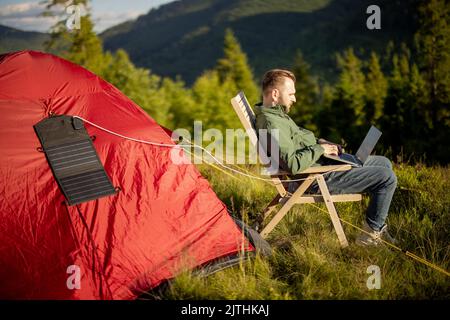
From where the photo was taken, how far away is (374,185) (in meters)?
4.22

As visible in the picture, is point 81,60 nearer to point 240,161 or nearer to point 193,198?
point 240,161

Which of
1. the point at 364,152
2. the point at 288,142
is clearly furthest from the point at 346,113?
the point at 288,142

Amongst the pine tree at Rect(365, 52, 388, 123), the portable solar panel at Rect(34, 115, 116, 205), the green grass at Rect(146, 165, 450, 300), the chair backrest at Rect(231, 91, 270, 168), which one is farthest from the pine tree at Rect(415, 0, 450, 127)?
the portable solar panel at Rect(34, 115, 116, 205)

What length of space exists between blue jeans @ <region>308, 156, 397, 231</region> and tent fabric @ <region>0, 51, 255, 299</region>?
3.95 feet

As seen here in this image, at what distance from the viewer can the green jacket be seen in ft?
13.1

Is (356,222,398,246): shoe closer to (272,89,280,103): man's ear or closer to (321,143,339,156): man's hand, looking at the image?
(321,143,339,156): man's hand

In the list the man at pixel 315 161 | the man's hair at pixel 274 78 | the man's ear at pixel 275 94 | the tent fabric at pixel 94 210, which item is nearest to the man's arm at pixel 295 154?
the man at pixel 315 161

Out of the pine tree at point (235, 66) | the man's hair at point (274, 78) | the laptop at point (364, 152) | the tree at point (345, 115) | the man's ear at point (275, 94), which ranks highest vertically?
the pine tree at point (235, 66)

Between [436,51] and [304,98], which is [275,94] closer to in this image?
[436,51]

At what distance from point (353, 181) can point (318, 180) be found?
1.28 ft

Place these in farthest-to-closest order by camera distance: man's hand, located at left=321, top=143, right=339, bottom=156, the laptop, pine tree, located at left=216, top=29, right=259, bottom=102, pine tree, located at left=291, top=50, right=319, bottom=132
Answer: pine tree, located at left=216, top=29, right=259, bottom=102
pine tree, located at left=291, top=50, right=319, bottom=132
man's hand, located at left=321, top=143, right=339, bottom=156
the laptop

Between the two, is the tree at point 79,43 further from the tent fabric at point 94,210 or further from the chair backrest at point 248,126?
the chair backrest at point 248,126

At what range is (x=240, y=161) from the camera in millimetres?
7105

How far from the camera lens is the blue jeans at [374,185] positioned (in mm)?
4172
